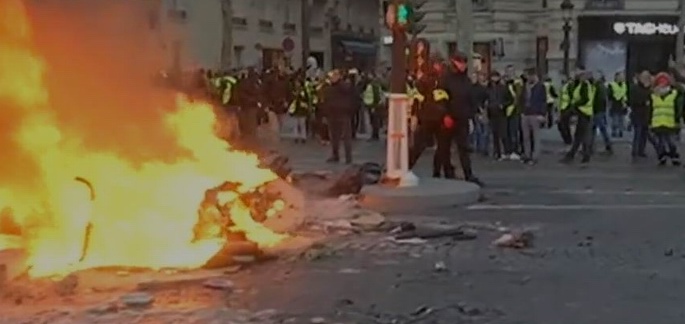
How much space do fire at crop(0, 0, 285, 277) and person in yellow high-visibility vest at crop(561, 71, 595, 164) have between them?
1056cm

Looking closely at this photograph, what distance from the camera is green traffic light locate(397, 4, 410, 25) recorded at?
1546 centimetres

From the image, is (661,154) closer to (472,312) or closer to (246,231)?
(246,231)

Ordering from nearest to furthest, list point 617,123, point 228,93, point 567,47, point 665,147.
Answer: point 665,147 → point 228,93 → point 617,123 → point 567,47

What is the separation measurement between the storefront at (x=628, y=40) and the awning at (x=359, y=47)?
1430 centimetres

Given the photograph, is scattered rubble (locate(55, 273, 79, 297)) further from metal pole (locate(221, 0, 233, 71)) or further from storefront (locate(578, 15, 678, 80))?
storefront (locate(578, 15, 678, 80))

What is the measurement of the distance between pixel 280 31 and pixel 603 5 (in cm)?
1120

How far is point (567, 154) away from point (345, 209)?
29.7 ft

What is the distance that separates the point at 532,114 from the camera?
21859mm

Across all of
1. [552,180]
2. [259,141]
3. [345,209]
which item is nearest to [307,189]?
[345,209]

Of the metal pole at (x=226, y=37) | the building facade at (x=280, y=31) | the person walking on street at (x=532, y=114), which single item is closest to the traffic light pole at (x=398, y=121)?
the building facade at (x=280, y=31)

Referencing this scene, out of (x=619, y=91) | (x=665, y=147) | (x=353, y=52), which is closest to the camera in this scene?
(x=665, y=147)

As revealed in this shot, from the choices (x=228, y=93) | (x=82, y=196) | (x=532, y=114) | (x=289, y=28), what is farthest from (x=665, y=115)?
(x=289, y=28)

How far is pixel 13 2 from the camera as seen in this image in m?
11.0

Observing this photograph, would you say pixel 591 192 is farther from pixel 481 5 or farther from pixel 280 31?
pixel 481 5
